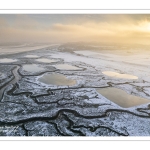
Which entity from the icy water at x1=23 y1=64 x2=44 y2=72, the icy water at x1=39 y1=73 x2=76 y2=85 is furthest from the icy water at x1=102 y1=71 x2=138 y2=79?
the icy water at x1=23 y1=64 x2=44 y2=72

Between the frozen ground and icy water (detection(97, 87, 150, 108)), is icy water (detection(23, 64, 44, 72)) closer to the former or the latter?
the frozen ground

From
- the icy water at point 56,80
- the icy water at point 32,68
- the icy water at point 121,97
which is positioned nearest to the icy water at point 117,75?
the icy water at point 121,97

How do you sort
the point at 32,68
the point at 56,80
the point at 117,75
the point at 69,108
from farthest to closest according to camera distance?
the point at 32,68, the point at 117,75, the point at 56,80, the point at 69,108

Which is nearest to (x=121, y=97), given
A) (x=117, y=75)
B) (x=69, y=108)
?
(x=69, y=108)

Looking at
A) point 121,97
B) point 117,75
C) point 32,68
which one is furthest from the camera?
point 32,68

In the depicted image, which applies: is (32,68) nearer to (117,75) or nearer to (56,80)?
(56,80)

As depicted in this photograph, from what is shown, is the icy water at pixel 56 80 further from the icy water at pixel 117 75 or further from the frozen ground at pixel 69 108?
the icy water at pixel 117 75
